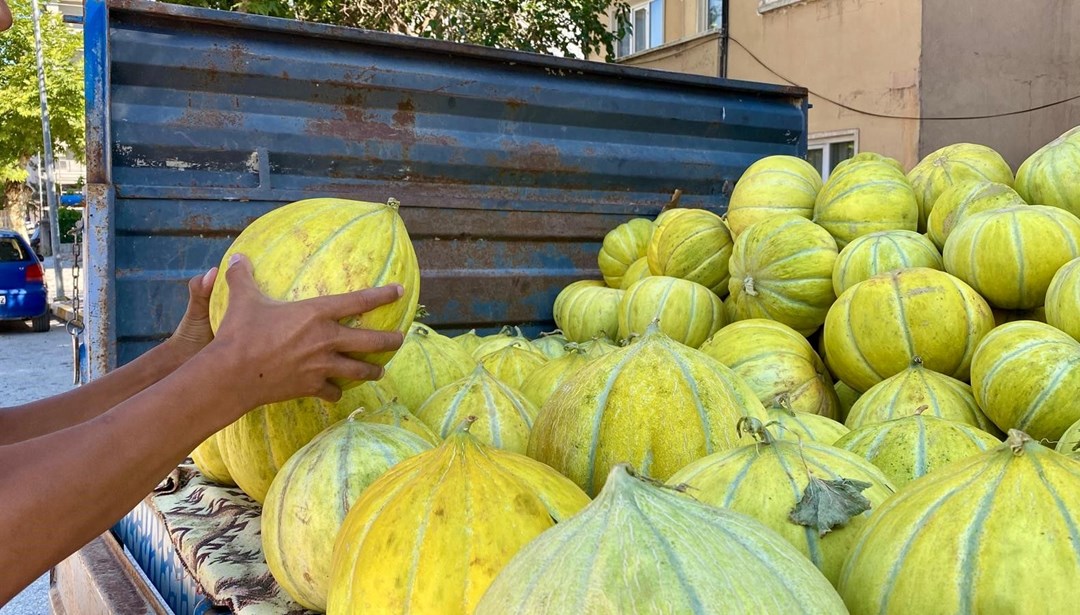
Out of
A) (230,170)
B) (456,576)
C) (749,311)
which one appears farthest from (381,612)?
(230,170)

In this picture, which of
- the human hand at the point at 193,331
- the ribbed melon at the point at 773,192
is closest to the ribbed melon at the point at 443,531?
the human hand at the point at 193,331

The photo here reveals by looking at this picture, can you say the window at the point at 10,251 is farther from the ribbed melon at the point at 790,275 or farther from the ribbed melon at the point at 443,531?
the ribbed melon at the point at 443,531

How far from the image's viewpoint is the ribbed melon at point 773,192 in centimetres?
368

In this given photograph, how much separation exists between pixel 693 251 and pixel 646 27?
12.8 m

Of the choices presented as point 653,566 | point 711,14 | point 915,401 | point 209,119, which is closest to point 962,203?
point 915,401

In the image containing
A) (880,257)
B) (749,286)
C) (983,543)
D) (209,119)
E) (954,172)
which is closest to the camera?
(983,543)

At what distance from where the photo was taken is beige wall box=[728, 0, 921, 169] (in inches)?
428

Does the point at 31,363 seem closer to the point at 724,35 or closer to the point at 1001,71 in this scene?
the point at 724,35

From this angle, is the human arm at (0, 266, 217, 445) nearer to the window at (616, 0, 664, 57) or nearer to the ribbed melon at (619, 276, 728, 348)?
the ribbed melon at (619, 276, 728, 348)

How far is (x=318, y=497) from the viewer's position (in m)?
1.59

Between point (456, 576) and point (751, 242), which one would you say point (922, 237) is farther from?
point (456, 576)

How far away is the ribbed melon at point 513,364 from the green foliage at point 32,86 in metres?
21.1

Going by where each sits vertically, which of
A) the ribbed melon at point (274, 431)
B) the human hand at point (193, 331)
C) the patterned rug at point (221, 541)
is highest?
the human hand at point (193, 331)

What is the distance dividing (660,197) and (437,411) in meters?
2.79
